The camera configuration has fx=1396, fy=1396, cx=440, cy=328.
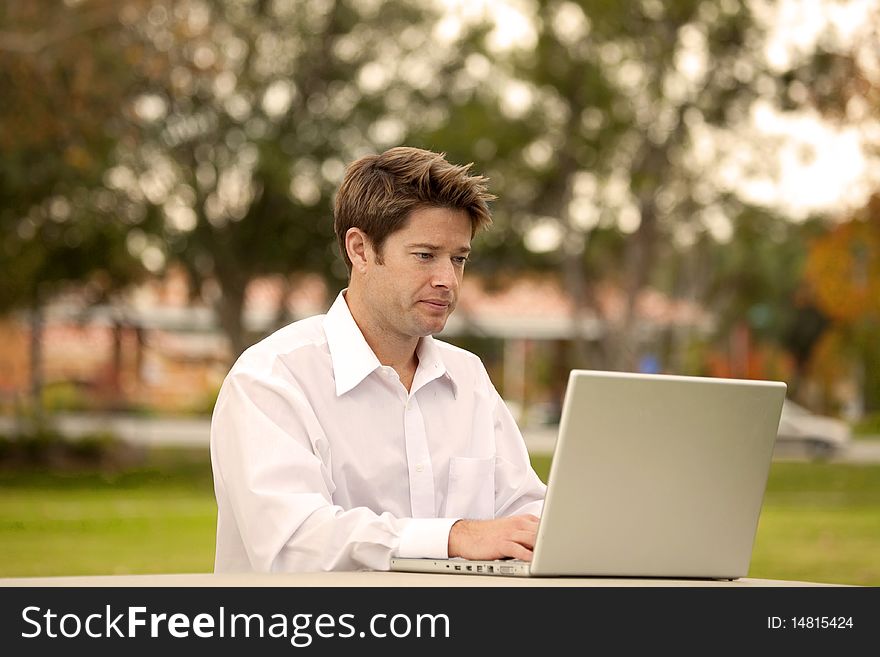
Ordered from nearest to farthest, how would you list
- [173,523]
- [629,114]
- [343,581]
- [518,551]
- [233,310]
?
[343,581] < [518,551] < [173,523] < [629,114] < [233,310]

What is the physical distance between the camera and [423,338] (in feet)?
11.4

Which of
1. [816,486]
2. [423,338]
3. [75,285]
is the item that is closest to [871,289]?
[816,486]

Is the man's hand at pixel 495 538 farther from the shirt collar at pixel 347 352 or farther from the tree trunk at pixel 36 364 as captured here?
the tree trunk at pixel 36 364

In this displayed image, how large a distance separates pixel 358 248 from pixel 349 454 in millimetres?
491

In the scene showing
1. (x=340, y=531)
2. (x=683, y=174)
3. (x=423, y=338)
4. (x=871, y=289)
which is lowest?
(x=340, y=531)

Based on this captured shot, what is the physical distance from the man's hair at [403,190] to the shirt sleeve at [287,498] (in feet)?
1.41

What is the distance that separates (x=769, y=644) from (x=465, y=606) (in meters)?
0.47

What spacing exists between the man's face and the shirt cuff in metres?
0.59

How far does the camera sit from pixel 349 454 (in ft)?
10.4

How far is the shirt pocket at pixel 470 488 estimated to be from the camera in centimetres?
331

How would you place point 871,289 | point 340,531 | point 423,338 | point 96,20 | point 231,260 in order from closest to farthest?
point 340,531 → point 423,338 → point 96,20 → point 871,289 → point 231,260

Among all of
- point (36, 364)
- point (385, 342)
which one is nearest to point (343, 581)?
point (385, 342)

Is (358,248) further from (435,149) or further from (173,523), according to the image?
(435,149)

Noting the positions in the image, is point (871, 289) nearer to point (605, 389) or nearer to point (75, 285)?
point (75, 285)
